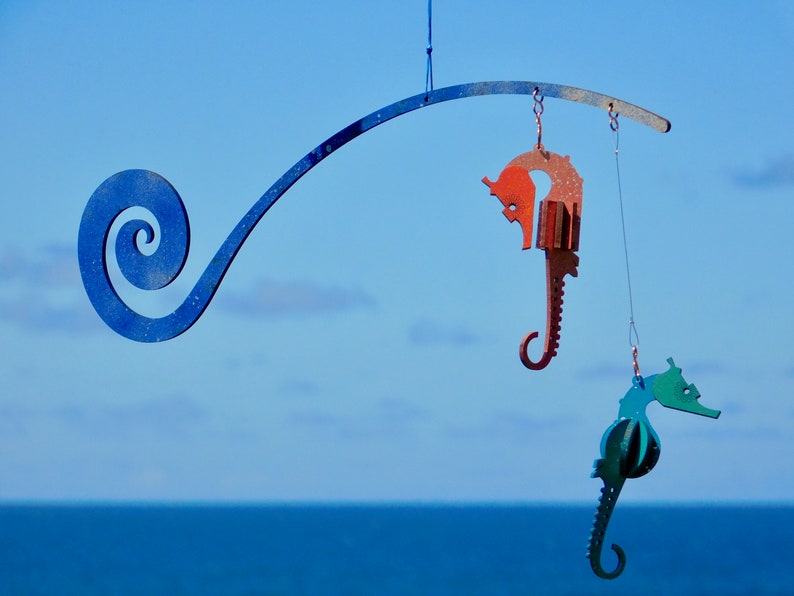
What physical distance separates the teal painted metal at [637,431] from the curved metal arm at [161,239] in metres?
1.28

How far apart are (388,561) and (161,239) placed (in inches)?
1772

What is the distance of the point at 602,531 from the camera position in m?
5.84

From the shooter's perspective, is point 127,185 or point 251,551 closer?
point 127,185

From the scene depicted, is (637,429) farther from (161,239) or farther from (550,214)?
(161,239)

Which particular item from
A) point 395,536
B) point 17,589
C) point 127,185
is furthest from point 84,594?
point 127,185

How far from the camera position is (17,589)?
139ft

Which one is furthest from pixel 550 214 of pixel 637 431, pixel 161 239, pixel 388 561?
pixel 388 561

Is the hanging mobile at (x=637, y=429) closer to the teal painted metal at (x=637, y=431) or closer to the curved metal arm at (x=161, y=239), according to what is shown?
the teal painted metal at (x=637, y=431)

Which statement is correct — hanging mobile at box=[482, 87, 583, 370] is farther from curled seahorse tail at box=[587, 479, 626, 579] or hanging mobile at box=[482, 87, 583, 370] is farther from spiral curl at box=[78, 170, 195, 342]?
spiral curl at box=[78, 170, 195, 342]

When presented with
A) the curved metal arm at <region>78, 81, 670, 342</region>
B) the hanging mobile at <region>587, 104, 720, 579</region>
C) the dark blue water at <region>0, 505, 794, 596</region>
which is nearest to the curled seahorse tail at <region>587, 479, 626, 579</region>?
the hanging mobile at <region>587, 104, 720, 579</region>

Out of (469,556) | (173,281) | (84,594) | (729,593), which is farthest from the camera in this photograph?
(469,556)

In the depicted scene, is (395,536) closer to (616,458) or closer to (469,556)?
(469,556)

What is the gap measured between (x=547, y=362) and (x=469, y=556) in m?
45.7

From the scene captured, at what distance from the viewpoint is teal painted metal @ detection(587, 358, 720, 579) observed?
18.7ft
